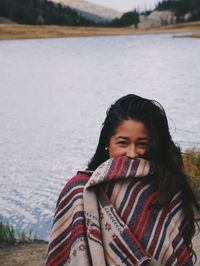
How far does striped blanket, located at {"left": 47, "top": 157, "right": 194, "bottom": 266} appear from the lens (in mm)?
1950

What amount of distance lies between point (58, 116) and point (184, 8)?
125 m

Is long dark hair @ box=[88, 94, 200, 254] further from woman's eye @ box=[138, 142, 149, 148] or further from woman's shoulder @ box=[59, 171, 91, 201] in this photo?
woman's shoulder @ box=[59, 171, 91, 201]

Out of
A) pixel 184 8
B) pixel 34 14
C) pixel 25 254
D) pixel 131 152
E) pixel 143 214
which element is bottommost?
pixel 184 8

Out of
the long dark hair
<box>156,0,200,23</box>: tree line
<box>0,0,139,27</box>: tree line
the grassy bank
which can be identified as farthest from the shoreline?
<box>156,0,200,23</box>: tree line

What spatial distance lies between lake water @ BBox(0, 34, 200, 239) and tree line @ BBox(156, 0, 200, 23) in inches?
3656

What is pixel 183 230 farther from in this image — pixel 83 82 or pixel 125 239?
pixel 83 82

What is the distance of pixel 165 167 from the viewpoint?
210cm

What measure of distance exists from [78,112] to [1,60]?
20929mm

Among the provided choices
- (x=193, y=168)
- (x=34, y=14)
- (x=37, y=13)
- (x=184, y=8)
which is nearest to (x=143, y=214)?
(x=193, y=168)

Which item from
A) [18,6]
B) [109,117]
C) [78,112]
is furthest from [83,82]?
[18,6]

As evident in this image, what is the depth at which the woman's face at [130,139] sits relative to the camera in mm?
2074

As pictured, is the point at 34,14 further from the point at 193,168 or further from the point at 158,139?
the point at 158,139

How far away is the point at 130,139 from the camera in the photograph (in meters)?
2.08

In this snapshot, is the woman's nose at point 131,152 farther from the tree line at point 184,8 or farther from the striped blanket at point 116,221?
the tree line at point 184,8
